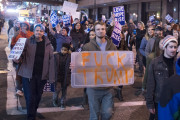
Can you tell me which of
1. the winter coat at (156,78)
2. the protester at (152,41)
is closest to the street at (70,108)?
the protester at (152,41)

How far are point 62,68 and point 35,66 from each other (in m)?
1.20

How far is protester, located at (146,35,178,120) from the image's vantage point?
3967 mm

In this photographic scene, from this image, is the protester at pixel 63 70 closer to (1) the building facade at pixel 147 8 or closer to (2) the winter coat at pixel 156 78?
(2) the winter coat at pixel 156 78

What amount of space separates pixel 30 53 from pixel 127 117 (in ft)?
8.12

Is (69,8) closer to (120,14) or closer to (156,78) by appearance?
(120,14)

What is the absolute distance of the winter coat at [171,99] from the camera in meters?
2.29

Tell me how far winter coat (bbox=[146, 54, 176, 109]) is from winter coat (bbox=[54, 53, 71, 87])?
9.24 ft

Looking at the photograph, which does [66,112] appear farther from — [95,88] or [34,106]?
[95,88]

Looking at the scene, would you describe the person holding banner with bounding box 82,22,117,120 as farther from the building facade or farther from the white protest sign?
the building facade

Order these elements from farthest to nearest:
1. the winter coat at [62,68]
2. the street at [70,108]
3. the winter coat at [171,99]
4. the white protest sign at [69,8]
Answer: the white protest sign at [69,8] < the winter coat at [62,68] < the street at [70,108] < the winter coat at [171,99]

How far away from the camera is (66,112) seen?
21.3 ft

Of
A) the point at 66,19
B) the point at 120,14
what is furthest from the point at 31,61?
the point at 66,19

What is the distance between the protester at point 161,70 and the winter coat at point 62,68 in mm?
2815

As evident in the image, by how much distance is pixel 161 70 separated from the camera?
4.07m
